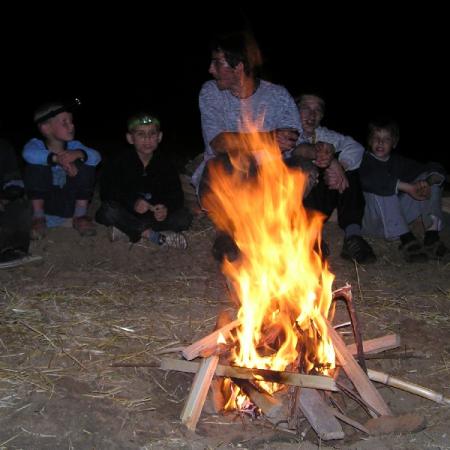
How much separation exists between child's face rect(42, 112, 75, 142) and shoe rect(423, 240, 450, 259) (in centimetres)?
369

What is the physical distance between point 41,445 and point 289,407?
4.16 ft

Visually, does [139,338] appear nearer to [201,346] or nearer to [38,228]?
[201,346]

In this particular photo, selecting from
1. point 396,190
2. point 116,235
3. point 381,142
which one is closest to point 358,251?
point 396,190

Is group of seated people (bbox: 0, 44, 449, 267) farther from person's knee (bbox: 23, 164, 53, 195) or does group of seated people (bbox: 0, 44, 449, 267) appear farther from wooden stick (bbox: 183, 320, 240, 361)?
wooden stick (bbox: 183, 320, 240, 361)

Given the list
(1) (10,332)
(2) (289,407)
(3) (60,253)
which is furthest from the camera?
(3) (60,253)

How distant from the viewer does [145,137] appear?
6059 mm

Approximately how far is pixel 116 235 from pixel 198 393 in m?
3.05

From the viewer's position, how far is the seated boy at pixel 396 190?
240 inches

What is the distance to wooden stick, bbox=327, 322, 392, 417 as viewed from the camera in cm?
332

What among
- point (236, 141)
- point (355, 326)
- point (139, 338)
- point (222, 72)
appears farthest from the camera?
point (236, 141)

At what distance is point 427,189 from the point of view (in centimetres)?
609

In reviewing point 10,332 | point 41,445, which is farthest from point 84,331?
point 41,445

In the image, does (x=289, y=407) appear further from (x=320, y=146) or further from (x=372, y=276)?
(x=320, y=146)

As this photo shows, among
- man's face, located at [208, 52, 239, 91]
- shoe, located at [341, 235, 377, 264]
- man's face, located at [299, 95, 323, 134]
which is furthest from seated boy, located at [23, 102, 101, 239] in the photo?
shoe, located at [341, 235, 377, 264]
